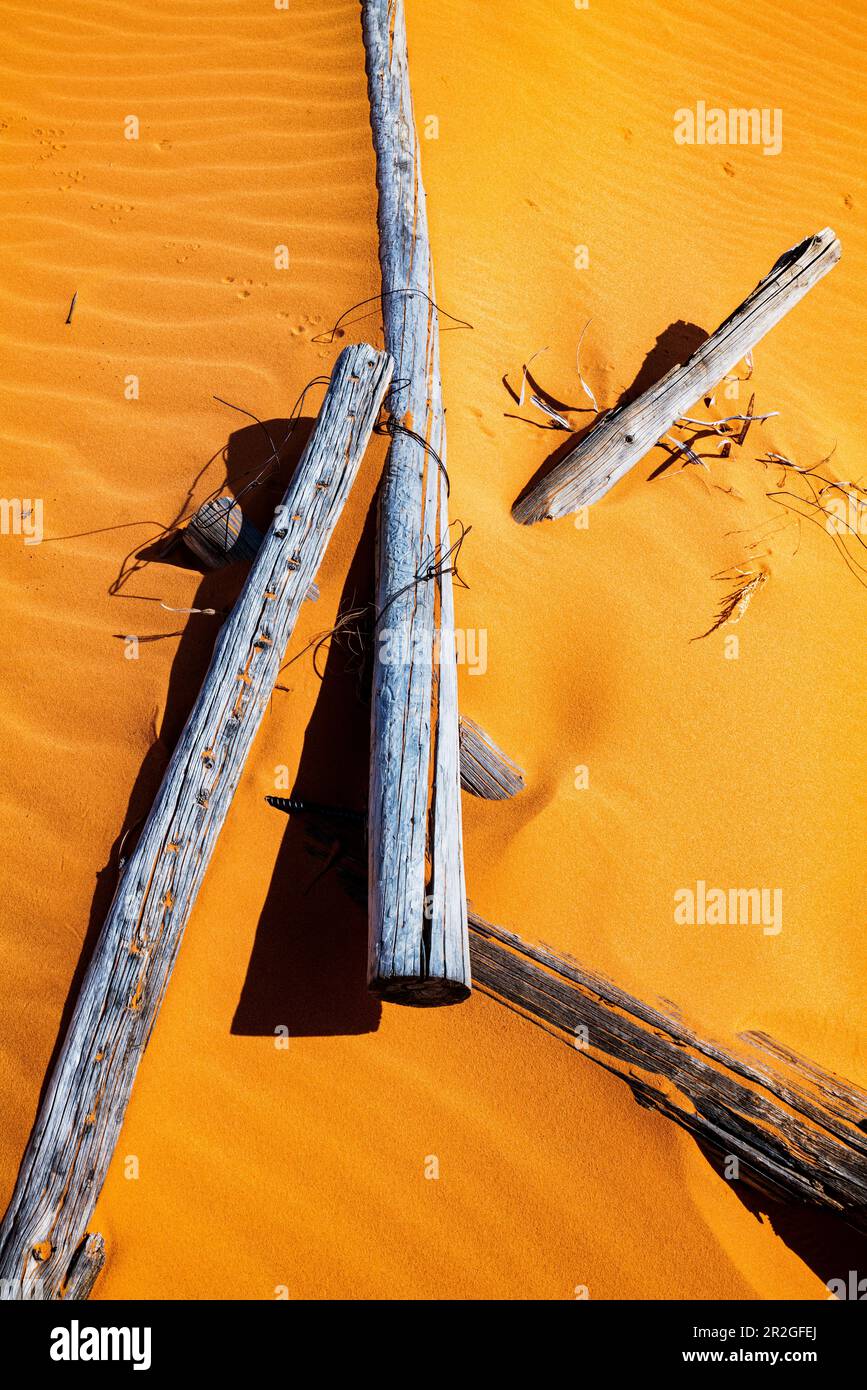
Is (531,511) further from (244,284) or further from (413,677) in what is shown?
(244,284)

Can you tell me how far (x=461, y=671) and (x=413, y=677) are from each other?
663 mm

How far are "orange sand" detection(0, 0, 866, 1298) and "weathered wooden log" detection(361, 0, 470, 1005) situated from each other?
0.93 ft

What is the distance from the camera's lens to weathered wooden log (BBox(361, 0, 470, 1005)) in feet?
7.98

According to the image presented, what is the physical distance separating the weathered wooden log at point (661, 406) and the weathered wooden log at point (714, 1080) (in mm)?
2050

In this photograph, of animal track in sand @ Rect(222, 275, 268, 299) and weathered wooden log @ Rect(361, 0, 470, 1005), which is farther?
animal track in sand @ Rect(222, 275, 268, 299)

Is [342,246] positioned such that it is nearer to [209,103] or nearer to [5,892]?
[209,103]

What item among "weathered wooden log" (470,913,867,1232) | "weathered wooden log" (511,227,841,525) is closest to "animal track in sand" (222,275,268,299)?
"weathered wooden log" (511,227,841,525)

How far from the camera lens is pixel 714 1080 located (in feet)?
8.57

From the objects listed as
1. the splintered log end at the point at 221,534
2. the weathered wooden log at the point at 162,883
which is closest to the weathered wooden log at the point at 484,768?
the weathered wooden log at the point at 162,883

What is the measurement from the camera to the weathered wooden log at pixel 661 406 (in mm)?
3957

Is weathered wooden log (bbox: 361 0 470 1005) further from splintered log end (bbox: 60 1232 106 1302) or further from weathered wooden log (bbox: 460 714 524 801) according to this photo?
splintered log end (bbox: 60 1232 106 1302)

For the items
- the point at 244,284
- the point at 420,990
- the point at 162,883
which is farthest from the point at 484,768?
the point at 244,284

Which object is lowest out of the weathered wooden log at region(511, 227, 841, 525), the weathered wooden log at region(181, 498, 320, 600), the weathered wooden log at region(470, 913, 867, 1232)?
the weathered wooden log at region(470, 913, 867, 1232)

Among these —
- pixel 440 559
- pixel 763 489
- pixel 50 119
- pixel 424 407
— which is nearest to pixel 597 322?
pixel 763 489
